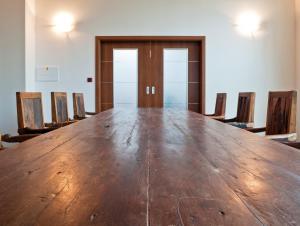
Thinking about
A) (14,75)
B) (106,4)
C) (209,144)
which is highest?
(106,4)

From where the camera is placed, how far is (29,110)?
2180 millimetres

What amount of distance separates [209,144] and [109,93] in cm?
400

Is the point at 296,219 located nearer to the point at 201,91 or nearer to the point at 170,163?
the point at 170,163

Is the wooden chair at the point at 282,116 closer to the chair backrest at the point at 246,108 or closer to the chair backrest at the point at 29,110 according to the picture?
the chair backrest at the point at 246,108

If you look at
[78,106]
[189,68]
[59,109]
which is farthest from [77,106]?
[189,68]

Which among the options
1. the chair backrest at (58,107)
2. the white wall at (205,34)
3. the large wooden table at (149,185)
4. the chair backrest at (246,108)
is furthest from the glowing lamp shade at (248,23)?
the large wooden table at (149,185)

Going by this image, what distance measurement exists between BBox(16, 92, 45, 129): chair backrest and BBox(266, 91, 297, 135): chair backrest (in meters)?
1.68

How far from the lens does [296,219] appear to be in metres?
0.40

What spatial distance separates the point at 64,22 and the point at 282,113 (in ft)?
13.0

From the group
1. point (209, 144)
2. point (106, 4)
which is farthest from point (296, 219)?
point (106, 4)

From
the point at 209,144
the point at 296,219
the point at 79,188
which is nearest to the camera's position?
the point at 296,219

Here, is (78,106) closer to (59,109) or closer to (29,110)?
(59,109)

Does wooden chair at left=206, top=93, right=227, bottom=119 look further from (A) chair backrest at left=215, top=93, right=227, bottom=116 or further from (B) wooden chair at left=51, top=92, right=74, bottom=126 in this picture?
(B) wooden chair at left=51, top=92, right=74, bottom=126

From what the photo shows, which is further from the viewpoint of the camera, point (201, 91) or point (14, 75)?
point (201, 91)
